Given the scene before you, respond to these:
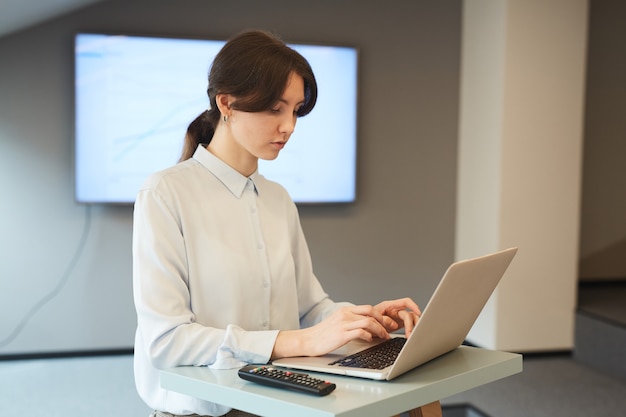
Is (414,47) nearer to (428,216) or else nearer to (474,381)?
(428,216)

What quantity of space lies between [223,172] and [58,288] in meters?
2.72

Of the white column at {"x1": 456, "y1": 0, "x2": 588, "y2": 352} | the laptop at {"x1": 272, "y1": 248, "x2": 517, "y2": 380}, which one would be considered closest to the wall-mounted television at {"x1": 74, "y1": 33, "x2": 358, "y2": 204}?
the white column at {"x1": 456, "y1": 0, "x2": 588, "y2": 352}

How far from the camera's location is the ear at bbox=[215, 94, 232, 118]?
1508mm

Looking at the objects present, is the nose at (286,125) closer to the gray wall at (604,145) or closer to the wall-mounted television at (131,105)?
the wall-mounted television at (131,105)

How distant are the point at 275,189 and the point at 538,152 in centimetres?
274

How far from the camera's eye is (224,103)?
152cm

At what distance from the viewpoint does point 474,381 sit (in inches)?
52.1

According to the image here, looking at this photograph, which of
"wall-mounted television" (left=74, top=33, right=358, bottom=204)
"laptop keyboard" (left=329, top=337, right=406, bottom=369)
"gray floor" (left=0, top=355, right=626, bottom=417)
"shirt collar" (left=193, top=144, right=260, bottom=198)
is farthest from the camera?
"wall-mounted television" (left=74, top=33, right=358, bottom=204)

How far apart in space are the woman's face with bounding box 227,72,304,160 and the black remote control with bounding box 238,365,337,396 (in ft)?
1.60

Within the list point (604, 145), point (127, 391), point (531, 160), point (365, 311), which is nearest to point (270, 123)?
point (365, 311)

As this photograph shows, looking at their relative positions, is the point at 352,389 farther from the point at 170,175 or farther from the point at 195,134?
the point at 195,134

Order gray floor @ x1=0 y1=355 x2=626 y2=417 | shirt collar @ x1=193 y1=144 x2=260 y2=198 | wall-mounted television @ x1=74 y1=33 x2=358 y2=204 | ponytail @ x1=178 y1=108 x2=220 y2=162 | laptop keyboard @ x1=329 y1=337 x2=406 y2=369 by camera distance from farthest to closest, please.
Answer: wall-mounted television @ x1=74 y1=33 x2=358 y2=204 < gray floor @ x1=0 y1=355 x2=626 y2=417 < ponytail @ x1=178 y1=108 x2=220 y2=162 < shirt collar @ x1=193 y1=144 x2=260 y2=198 < laptop keyboard @ x1=329 y1=337 x2=406 y2=369

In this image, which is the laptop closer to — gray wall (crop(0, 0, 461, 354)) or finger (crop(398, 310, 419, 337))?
finger (crop(398, 310, 419, 337))

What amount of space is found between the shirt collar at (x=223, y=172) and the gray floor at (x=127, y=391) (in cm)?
190
